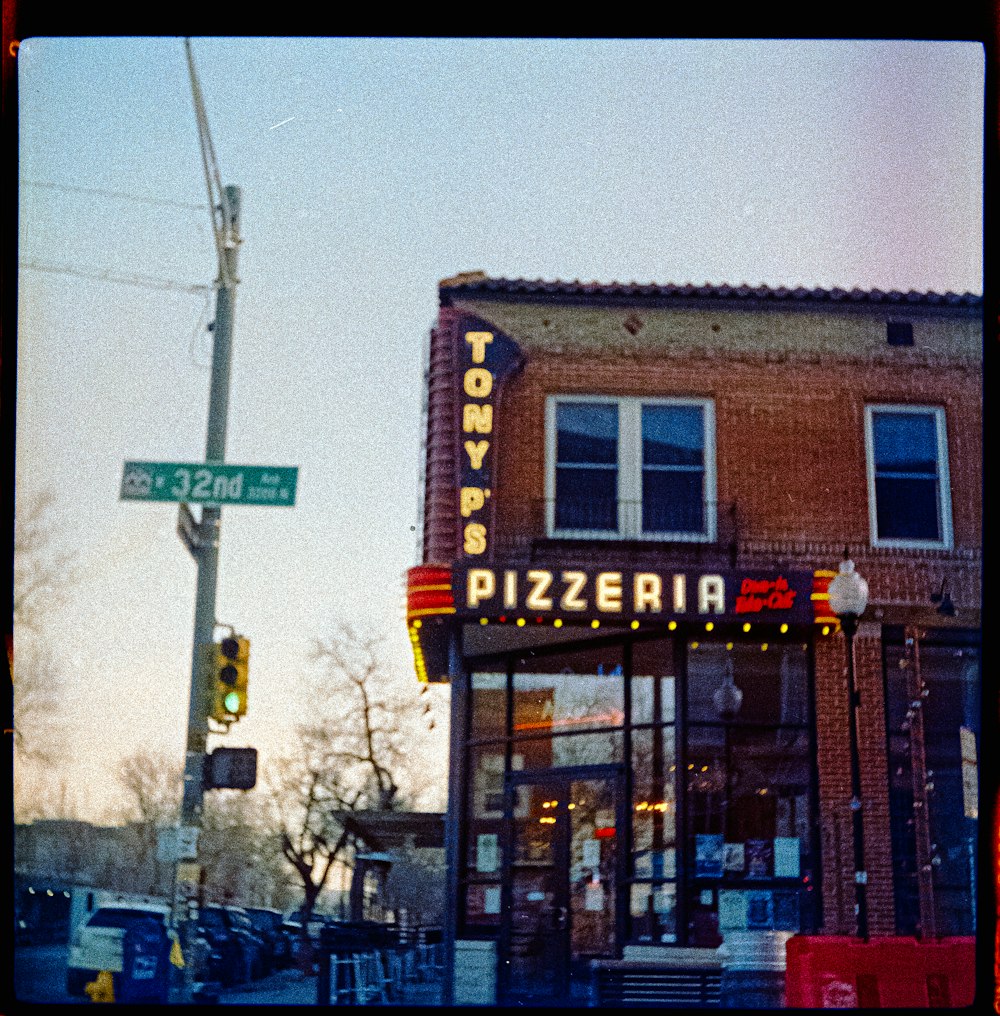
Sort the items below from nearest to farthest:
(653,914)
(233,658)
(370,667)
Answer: (233,658) → (653,914) → (370,667)

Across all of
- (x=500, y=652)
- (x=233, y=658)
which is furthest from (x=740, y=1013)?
(x=500, y=652)

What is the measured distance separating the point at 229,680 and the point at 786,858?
6186 millimetres

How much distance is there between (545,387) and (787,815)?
5.45m

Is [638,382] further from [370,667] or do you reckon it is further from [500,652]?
[370,667]

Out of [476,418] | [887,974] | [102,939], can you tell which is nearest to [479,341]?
[476,418]

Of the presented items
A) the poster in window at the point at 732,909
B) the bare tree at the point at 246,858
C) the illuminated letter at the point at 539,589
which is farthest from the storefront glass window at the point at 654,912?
the bare tree at the point at 246,858

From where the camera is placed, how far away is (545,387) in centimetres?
1641

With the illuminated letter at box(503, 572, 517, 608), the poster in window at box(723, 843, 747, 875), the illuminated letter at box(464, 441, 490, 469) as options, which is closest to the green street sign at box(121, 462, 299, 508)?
the illuminated letter at box(503, 572, 517, 608)

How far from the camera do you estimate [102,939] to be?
46.4 ft

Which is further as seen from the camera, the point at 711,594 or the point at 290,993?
the point at 290,993

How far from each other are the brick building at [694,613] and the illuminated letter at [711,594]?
39 mm

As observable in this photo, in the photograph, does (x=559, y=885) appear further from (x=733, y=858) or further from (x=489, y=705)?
(x=489, y=705)

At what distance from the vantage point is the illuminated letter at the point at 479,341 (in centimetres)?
1608

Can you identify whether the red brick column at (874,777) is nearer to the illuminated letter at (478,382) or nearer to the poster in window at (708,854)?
the poster in window at (708,854)
